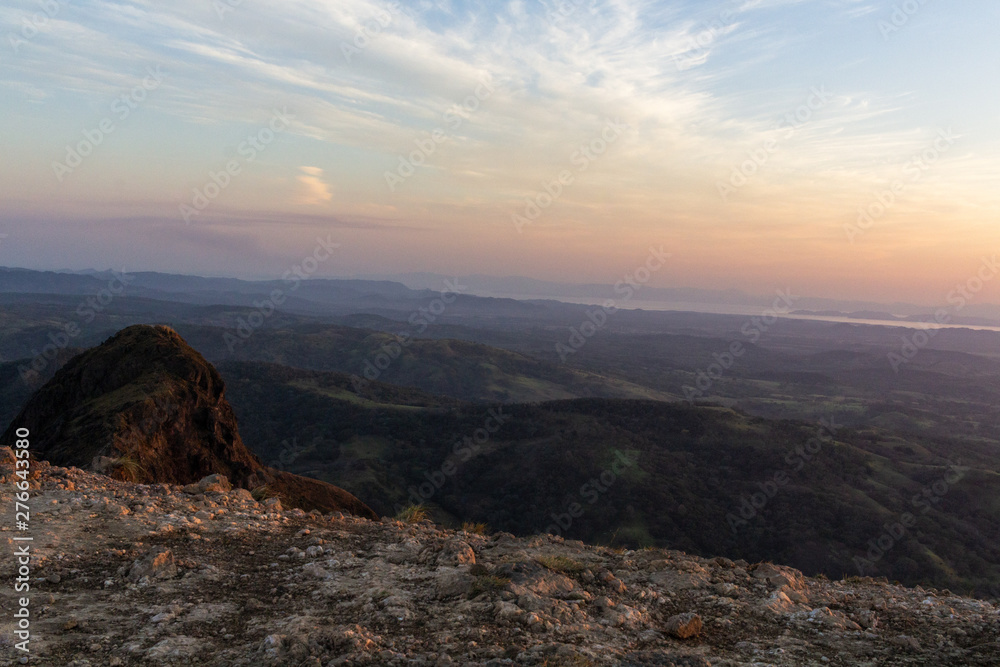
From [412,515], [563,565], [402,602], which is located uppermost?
[563,565]

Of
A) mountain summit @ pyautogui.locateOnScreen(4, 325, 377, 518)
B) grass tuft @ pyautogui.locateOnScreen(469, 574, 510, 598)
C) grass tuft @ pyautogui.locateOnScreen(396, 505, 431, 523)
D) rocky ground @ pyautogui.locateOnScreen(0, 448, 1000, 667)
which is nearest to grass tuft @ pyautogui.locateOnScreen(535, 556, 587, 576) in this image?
rocky ground @ pyautogui.locateOnScreen(0, 448, 1000, 667)

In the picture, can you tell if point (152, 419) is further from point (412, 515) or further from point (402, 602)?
point (402, 602)

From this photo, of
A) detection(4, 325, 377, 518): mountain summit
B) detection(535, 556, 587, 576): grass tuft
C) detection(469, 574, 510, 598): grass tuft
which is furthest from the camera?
detection(4, 325, 377, 518): mountain summit

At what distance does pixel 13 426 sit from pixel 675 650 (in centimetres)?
2400

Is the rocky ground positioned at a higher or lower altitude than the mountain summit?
higher

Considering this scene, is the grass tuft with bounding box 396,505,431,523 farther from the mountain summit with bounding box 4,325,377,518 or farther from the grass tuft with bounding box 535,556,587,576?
the mountain summit with bounding box 4,325,377,518

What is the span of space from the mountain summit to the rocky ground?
6.33 metres

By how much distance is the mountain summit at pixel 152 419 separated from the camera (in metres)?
13.9

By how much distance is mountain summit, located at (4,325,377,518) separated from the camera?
45.7 ft

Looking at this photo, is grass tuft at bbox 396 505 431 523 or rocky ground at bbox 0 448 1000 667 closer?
rocky ground at bbox 0 448 1000 667

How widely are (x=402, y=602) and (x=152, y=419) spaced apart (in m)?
13.3

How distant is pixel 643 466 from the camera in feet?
292

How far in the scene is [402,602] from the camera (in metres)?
5.80

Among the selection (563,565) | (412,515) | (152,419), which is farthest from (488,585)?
(152,419)
